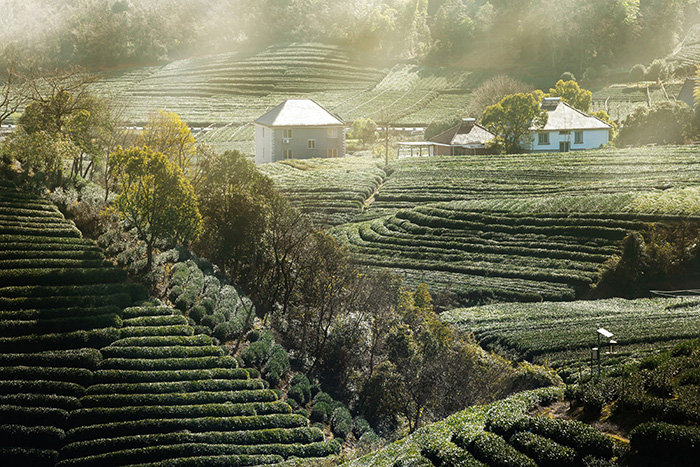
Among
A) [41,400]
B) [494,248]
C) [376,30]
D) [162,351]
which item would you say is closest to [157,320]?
[162,351]

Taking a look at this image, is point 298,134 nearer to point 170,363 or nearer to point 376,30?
point 170,363

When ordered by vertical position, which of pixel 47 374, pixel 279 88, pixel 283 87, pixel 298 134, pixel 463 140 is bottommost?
pixel 47 374

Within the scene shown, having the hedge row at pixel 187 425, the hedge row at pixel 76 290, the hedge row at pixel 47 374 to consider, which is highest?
the hedge row at pixel 76 290

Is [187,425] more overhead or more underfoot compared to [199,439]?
more overhead

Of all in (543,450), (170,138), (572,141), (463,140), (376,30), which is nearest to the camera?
(543,450)

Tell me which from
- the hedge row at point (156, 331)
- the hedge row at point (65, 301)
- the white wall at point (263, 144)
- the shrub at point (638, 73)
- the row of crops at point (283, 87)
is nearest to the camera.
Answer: the hedge row at point (65, 301)

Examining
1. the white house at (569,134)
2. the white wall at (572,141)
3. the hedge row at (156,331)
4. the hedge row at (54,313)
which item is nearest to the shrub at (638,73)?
the white house at (569,134)

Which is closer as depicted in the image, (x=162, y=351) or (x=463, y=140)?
(x=162, y=351)

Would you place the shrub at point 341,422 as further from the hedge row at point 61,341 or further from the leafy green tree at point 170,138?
the leafy green tree at point 170,138
